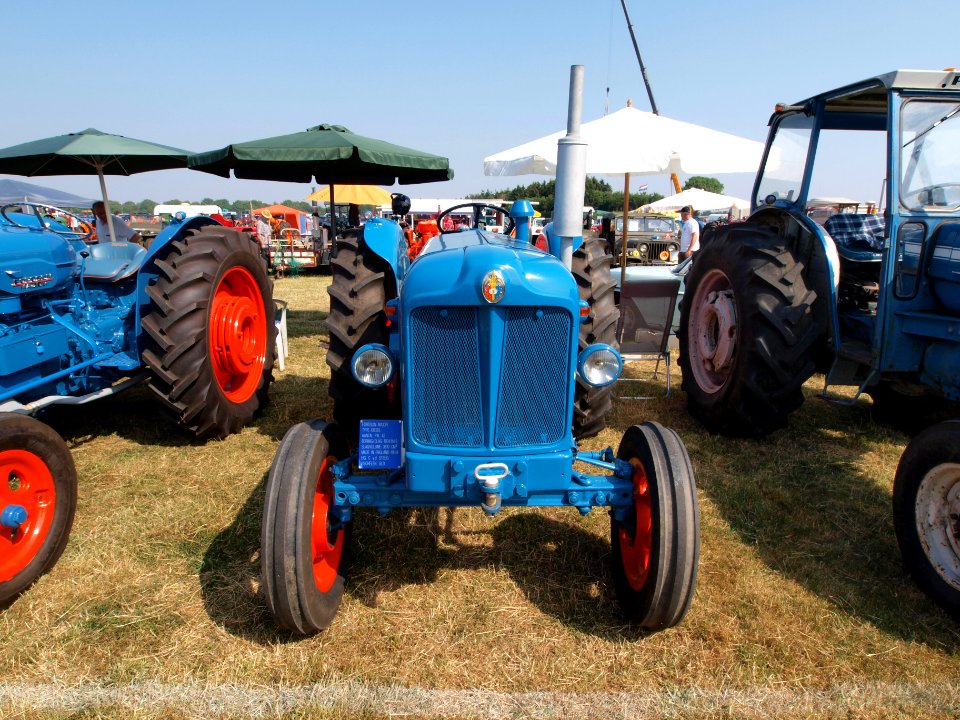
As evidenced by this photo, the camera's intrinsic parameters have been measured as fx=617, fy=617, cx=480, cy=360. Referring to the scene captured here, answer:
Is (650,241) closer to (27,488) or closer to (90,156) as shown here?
(90,156)

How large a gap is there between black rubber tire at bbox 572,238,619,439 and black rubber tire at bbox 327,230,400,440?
115 centimetres

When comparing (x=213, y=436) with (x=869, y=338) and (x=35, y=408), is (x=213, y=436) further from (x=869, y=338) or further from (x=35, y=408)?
(x=869, y=338)

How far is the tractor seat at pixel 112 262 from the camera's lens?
4.34 meters

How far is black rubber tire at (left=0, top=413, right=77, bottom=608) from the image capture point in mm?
2393

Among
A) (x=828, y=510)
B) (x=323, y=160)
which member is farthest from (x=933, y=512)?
(x=323, y=160)

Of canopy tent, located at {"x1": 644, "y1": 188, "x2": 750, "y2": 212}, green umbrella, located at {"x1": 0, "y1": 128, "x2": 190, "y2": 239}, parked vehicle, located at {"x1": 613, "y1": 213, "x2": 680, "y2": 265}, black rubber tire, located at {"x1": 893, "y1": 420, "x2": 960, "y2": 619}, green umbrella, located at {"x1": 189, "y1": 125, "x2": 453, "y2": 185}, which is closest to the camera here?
black rubber tire, located at {"x1": 893, "y1": 420, "x2": 960, "y2": 619}

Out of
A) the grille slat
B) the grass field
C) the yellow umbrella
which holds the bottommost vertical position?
the grass field

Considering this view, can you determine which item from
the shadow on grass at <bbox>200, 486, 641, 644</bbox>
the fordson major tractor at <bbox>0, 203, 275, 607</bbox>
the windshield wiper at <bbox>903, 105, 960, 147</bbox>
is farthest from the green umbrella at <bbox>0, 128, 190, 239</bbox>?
the windshield wiper at <bbox>903, 105, 960, 147</bbox>

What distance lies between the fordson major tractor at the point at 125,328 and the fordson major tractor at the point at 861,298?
3.36 metres

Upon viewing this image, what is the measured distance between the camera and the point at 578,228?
2.72 metres

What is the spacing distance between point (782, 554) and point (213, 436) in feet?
11.3

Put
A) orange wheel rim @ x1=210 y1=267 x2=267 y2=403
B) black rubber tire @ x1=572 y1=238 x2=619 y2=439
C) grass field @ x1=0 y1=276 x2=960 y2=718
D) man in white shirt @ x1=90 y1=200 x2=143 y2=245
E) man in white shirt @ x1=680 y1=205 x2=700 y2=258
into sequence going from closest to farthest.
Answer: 1. grass field @ x1=0 y1=276 x2=960 y2=718
2. black rubber tire @ x1=572 y1=238 x2=619 y2=439
3. orange wheel rim @ x1=210 y1=267 x2=267 y2=403
4. man in white shirt @ x1=90 y1=200 x2=143 y2=245
5. man in white shirt @ x1=680 y1=205 x2=700 y2=258

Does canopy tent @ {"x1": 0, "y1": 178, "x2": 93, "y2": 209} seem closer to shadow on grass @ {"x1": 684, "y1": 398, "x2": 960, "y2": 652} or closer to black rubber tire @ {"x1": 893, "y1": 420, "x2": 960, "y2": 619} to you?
shadow on grass @ {"x1": 684, "y1": 398, "x2": 960, "y2": 652}

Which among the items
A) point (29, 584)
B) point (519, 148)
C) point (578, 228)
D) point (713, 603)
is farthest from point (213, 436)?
point (519, 148)
